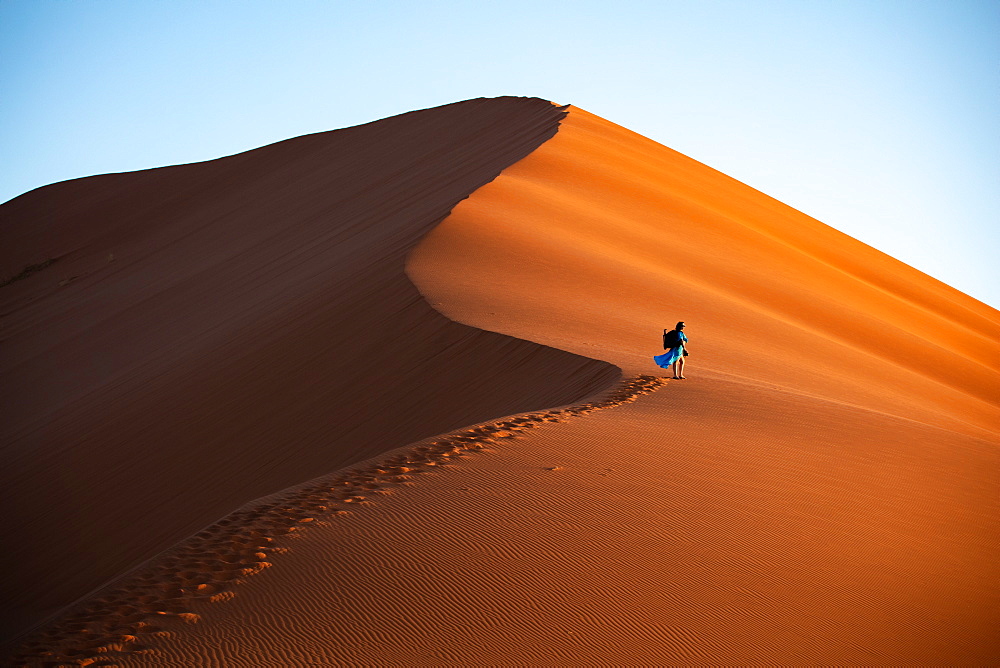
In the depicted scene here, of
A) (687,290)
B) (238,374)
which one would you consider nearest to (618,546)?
(238,374)

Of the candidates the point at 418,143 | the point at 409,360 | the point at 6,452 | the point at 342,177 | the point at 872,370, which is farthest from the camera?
the point at 418,143

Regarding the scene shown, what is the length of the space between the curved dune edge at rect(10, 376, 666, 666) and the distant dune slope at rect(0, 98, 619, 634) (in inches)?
99.5

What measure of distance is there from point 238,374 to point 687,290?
280 inches

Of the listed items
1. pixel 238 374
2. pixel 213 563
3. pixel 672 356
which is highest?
pixel 672 356

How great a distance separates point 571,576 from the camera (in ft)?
15.4

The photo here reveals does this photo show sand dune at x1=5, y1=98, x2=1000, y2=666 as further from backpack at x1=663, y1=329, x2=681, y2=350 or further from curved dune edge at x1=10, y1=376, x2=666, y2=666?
backpack at x1=663, y1=329, x2=681, y2=350

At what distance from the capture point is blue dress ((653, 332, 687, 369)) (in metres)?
9.07

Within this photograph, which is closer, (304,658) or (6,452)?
(304,658)

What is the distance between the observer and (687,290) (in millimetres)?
13711

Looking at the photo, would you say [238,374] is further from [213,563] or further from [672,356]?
[213,563]

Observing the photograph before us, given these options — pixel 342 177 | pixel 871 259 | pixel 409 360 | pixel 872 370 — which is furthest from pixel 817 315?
pixel 342 177

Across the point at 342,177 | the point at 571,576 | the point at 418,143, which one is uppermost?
the point at 418,143

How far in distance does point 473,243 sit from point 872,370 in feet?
21.3

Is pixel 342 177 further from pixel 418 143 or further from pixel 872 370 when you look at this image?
pixel 872 370
